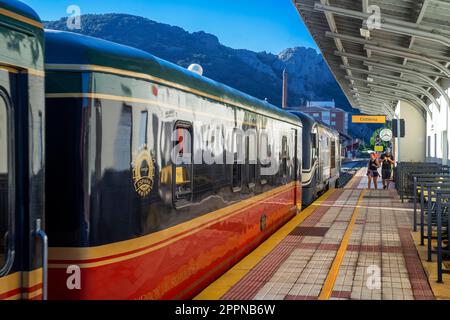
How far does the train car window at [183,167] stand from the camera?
550cm

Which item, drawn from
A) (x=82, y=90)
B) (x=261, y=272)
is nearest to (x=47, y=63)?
(x=82, y=90)

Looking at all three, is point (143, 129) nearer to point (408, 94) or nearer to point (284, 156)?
point (284, 156)

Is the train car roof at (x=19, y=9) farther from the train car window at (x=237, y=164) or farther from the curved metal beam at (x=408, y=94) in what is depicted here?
the curved metal beam at (x=408, y=94)

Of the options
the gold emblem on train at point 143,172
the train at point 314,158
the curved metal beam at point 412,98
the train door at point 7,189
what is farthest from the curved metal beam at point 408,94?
the train door at point 7,189

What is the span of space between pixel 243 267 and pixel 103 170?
14.7 ft

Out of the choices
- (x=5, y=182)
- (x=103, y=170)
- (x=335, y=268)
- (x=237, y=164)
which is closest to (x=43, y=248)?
(x=5, y=182)

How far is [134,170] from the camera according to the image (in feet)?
15.0

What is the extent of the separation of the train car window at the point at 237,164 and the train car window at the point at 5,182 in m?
4.76

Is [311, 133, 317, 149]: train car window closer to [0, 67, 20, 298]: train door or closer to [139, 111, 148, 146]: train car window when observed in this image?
[139, 111, 148, 146]: train car window

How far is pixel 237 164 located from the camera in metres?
8.06

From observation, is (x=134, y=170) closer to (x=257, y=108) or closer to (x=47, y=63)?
(x=47, y=63)

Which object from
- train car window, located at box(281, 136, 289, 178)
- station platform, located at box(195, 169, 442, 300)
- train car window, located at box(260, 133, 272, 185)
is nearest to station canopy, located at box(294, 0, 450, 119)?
train car window, located at box(281, 136, 289, 178)

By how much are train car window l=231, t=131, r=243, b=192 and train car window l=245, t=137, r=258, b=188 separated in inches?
15.6
